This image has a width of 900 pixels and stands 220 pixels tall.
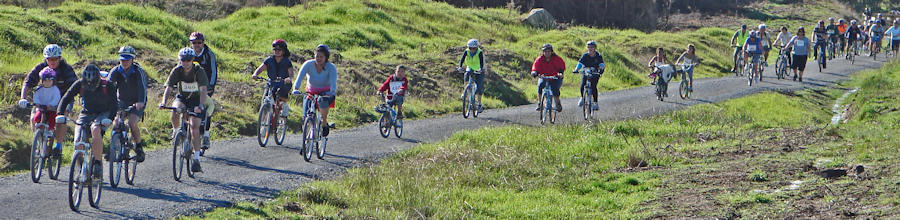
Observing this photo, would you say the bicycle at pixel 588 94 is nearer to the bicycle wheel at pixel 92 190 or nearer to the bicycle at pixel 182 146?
the bicycle at pixel 182 146

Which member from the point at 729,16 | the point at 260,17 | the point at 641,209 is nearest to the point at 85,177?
the point at 641,209

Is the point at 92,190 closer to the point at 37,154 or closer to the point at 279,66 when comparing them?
the point at 37,154

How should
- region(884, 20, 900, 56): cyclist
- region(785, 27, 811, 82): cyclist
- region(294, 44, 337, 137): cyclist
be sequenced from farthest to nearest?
1. region(884, 20, 900, 56): cyclist
2. region(785, 27, 811, 82): cyclist
3. region(294, 44, 337, 137): cyclist

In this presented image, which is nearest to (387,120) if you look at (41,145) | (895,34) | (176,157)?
(176,157)

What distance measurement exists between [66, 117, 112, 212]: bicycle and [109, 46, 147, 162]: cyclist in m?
0.76

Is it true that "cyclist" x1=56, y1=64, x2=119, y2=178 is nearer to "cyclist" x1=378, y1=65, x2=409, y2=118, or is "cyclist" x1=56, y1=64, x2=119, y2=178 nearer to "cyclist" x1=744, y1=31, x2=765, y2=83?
"cyclist" x1=378, y1=65, x2=409, y2=118

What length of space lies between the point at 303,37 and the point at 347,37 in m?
1.58

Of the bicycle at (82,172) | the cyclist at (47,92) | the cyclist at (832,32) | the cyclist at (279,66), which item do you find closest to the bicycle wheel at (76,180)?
the bicycle at (82,172)

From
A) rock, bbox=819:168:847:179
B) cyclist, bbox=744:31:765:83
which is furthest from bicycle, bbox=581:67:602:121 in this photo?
cyclist, bbox=744:31:765:83

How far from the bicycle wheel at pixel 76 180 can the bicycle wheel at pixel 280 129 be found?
5639 mm

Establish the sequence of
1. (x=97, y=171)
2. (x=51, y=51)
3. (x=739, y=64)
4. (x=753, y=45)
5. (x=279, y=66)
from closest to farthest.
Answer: (x=97, y=171) < (x=51, y=51) < (x=279, y=66) < (x=753, y=45) < (x=739, y=64)

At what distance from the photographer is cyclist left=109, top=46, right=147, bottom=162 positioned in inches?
420

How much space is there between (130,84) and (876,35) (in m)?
36.7

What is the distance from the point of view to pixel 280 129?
15516 millimetres
